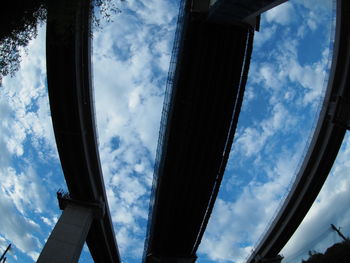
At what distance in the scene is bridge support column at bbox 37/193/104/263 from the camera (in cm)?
1664

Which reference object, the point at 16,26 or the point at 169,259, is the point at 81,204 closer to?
the point at 169,259

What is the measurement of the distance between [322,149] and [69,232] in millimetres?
17784

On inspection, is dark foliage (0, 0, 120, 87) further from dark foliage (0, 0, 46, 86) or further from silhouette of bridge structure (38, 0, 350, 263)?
silhouette of bridge structure (38, 0, 350, 263)

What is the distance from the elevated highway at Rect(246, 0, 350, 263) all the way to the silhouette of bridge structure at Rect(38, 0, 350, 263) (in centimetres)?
6

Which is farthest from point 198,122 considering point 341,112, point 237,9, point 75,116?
point 341,112

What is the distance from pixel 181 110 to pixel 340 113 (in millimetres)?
9297

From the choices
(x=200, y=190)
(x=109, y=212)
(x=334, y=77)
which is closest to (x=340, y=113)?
(x=334, y=77)

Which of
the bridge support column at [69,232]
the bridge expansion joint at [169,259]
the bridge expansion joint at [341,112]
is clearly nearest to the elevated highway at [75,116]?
the bridge support column at [69,232]

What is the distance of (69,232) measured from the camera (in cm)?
1789

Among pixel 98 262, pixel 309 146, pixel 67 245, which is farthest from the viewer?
pixel 98 262

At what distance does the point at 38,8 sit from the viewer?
640 centimetres

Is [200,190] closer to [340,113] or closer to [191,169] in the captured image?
[191,169]

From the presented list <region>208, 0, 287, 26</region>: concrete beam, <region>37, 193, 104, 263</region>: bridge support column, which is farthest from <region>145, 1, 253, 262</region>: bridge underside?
<region>37, 193, 104, 263</region>: bridge support column

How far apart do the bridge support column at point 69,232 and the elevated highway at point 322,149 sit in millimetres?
15210
